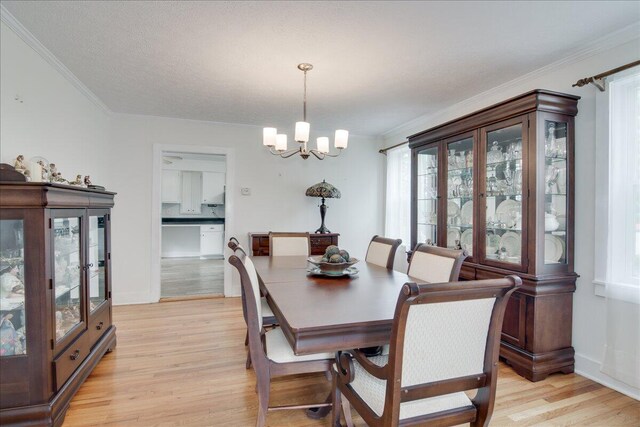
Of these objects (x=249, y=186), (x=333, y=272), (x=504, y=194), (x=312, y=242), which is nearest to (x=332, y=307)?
(x=333, y=272)

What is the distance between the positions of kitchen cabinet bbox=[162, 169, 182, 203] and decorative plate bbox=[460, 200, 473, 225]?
275 inches

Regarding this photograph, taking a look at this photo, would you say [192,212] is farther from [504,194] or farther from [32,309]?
[504,194]

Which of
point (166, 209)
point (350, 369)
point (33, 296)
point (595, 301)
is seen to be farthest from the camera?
point (166, 209)

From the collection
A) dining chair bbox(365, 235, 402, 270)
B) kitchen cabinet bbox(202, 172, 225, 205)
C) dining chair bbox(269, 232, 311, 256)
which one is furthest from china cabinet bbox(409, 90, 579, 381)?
kitchen cabinet bbox(202, 172, 225, 205)

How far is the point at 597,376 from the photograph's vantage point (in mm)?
2340

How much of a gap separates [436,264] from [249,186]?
3119mm

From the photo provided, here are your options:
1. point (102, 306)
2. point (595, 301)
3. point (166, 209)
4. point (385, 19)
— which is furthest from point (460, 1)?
point (166, 209)

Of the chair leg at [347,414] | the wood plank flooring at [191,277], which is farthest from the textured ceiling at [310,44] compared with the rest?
the wood plank flooring at [191,277]

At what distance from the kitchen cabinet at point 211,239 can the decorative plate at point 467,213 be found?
246 inches

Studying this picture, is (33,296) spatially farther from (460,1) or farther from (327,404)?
(460,1)

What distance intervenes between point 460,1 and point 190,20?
1640 mm

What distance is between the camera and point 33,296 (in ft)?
5.74

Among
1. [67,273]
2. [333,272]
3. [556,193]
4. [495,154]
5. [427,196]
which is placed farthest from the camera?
[427,196]

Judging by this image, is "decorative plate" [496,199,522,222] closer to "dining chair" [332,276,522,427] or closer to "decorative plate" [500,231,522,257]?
"decorative plate" [500,231,522,257]
